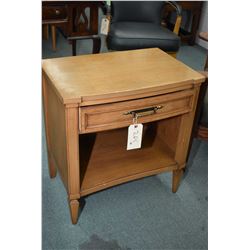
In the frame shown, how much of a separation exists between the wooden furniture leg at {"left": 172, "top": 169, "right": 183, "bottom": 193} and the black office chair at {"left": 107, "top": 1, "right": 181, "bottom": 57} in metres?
1.04

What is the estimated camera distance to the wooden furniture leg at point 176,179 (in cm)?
138

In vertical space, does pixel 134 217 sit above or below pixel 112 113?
below

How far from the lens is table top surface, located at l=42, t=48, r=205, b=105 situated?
37.6 inches

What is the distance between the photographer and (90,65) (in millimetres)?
1154

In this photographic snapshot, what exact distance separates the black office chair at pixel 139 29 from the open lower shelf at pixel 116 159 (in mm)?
804

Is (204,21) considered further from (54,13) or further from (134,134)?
(134,134)

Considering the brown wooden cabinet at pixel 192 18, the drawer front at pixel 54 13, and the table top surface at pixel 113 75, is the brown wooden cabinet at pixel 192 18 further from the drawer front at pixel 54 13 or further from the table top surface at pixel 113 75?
the table top surface at pixel 113 75

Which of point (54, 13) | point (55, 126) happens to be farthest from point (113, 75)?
point (54, 13)

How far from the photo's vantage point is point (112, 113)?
100 cm

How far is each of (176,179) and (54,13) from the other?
1.48 meters

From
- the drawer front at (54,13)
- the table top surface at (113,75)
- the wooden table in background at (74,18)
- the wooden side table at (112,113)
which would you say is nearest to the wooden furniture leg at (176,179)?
the wooden side table at (112,113)

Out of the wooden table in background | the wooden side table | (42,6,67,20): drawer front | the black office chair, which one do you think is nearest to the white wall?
the black office chair

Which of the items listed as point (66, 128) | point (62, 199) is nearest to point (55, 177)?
point (62, 199)
